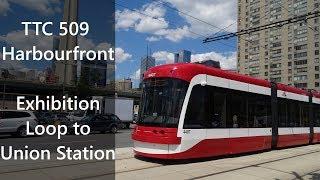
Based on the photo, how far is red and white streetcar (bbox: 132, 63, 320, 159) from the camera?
43.7ft

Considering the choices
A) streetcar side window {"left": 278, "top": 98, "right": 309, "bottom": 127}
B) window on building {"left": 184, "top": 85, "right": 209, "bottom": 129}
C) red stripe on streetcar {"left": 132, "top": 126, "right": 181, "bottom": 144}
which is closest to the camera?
red stripe on streetcar {"left": 132, "top": 126, "right": 181, "bottom": 144}

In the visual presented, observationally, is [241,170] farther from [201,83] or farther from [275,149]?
[275,149]

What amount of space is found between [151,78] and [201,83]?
5.27 ft

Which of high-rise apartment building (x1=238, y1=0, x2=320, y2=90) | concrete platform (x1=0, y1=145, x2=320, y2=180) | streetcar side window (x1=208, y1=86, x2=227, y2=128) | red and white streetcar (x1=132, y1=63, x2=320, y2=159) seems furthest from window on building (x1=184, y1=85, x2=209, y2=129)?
high-rise apartment building (x1=238, y1=0, x2=320, y2=90)

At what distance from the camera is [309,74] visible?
97500 mm

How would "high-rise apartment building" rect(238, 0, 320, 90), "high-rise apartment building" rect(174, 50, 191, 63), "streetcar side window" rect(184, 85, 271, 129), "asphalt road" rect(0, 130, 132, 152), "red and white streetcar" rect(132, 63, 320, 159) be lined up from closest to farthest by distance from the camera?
"red and white streetcar" rect(132, 63, 320, 159), "streetcar side window" rect(184, 85, 271, 129), "asphalt road" rect(0, 130, 132, 152), "high-rise apartment building" rect(174, 50, 191, 63), "high-rise apartment building" rect(238, 0, 320, 90)

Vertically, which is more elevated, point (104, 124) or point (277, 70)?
point (277, 70)

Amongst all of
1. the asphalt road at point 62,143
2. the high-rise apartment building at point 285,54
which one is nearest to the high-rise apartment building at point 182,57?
the asphalt road at point 62,143

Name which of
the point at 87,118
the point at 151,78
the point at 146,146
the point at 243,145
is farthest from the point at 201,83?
the point at 87,118

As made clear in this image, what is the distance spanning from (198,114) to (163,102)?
1.19 m

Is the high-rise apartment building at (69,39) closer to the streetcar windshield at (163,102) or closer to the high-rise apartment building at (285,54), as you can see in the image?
the high-rise apartment building at (285,54)

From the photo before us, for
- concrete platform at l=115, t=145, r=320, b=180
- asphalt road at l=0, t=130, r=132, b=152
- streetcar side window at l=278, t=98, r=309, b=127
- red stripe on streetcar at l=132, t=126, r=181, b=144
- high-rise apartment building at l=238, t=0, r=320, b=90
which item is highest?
high-rise apartment building at l=238, t=0, r=320, b=90

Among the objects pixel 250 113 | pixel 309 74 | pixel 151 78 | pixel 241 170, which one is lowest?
pixel 241 170

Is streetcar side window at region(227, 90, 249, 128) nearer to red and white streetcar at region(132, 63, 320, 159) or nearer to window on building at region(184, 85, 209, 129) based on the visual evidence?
red and white streetcar at region(132, 63, 320, 159)
